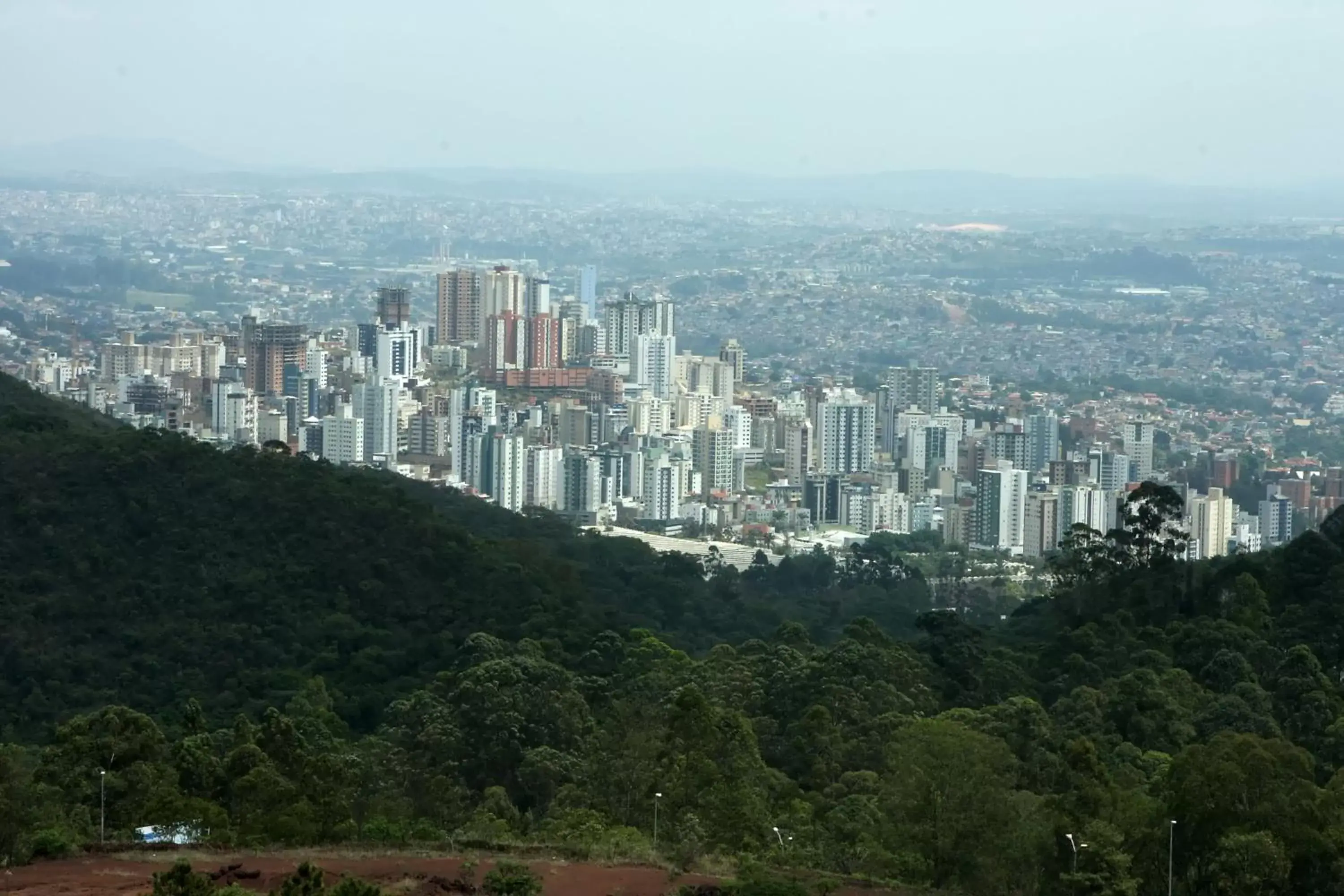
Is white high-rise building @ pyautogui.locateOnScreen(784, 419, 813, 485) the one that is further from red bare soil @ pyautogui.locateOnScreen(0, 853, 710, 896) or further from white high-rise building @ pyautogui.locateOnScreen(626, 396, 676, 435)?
red bare soil @ pyautogui.locateOnScreen(0, 853, 710, 896)

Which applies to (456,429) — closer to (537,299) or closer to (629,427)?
(629,427)

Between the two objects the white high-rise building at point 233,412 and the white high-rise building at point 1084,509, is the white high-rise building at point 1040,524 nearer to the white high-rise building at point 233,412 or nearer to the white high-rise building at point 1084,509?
the white high-rise building at point 1084,509

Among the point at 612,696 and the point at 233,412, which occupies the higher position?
the point at 612,696

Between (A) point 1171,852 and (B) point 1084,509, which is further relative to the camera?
(B) point 1084,509

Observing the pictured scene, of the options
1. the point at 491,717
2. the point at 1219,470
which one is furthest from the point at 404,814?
the point at 1219,470

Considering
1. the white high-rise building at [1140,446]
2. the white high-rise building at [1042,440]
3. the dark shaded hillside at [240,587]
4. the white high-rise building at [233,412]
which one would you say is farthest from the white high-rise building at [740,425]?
the dark shaded hillside at [240,587]

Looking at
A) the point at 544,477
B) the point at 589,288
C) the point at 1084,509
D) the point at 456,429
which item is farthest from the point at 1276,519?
the point at 589,288

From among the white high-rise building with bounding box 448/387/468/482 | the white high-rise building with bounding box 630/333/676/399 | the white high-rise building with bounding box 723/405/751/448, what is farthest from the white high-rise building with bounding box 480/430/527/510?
the white high-rise building with bounding box 630/333/676/399
